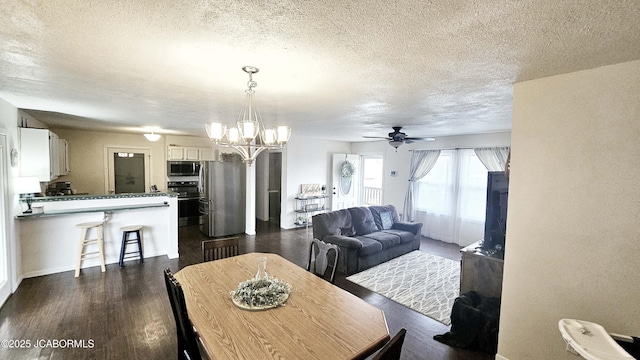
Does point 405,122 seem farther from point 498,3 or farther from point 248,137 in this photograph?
point 498,3

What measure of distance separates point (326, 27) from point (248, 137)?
1010 mm

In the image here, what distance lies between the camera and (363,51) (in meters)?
1.62

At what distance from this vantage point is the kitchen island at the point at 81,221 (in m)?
3.88

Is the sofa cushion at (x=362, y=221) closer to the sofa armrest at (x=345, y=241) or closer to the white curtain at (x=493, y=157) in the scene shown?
the sofa armrest at (x=345, y=241)

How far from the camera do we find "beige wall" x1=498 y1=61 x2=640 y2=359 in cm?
173

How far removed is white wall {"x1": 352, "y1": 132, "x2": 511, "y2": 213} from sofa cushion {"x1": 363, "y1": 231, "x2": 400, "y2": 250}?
2240mm

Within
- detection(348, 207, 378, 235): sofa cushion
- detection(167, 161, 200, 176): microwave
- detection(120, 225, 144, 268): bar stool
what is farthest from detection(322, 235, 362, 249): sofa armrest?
detection(167, 161, 200, 176): microwave

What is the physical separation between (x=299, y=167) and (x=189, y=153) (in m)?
2.95

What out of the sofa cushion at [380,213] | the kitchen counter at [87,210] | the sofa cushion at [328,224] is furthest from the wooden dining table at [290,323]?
the sofa cushion at [380,213]

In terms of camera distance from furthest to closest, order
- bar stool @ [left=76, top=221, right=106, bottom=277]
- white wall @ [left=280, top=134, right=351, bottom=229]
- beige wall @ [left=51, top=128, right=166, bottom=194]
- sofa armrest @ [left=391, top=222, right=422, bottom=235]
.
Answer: white wall @ [left=280, top=134, right=351, bottom=229]
beige wall @ [left=51, top=128, right=166, bottom=194]
sofa armrest @ [left=391, top=222, right=422, bottom=235]
bar stool @ [left=76, top=221, right=106, bottom=277]

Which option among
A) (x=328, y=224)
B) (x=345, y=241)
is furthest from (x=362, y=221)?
(x=345, y=241)

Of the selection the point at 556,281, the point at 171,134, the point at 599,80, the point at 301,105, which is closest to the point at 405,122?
the point at 301,105

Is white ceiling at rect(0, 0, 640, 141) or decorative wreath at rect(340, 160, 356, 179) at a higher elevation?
white ceiling at rect(0, 0, 640, 141)

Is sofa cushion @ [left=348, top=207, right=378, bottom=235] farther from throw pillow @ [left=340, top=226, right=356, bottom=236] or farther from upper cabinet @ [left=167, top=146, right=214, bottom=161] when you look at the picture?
upper cabinet @ [left=167, top=146, right=214, bottom=161]
